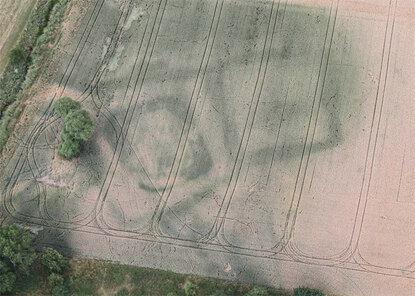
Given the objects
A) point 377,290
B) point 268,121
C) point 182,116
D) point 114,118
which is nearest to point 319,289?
point 377,290

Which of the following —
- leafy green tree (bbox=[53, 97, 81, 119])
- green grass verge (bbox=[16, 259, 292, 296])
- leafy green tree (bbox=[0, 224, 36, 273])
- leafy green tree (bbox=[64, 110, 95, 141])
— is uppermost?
leafy green tree (bbox=[53, 97, 81, 119])

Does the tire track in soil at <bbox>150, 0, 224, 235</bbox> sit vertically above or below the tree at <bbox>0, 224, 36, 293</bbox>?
above

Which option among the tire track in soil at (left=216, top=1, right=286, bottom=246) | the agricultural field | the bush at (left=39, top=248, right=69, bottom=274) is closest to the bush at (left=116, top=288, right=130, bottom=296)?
the agricultural field

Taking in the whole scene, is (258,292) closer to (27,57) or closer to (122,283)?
(122,283)

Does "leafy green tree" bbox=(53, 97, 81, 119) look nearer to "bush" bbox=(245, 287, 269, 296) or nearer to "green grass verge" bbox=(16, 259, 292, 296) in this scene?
"green grass verge" bbox=(16, 259, 292, 296)

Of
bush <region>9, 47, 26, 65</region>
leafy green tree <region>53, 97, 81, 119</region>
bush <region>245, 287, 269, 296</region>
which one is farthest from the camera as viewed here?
bush <region>9, 47, 26, 65</region>

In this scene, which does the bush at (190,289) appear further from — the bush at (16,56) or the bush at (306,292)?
the bush at (16,56)

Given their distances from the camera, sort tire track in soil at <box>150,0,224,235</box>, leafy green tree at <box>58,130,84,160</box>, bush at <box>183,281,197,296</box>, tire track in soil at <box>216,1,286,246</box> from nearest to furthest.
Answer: bush at <box>183,281,197,296</box>
tire track in soil at <box>216,1,286,246</box>
tire track in soil at <box>150,0,224,235</box>
leafy green tree at <box>58,130,84,160</box>
